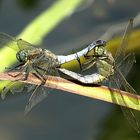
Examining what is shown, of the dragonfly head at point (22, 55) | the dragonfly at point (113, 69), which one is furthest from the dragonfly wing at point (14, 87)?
the dragonfly at point (113, 69)

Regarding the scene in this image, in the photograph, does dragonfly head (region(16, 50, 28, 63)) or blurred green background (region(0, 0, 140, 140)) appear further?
blurred green background (region(0, 0, 140, 140))

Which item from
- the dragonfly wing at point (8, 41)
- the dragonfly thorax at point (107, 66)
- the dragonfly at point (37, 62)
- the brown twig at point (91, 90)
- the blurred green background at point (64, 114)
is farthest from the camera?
the blurred green background at point (64, 114)

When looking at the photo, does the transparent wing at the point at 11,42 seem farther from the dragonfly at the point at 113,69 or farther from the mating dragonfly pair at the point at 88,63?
the dragonfly at the point at 113,69

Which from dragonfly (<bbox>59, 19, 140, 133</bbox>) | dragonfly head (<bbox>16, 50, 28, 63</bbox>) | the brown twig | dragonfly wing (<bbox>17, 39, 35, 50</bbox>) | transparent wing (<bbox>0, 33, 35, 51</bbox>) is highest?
transparent wing (<bbox>0, 33, 35, 51</bbox>)

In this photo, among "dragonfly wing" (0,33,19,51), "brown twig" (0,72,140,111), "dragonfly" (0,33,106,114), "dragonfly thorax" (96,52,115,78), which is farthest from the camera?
"dragonfly wing" (0,33,19,51)

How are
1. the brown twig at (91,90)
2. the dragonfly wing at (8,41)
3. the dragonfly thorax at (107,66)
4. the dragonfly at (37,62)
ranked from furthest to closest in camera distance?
the dragonfly wing at (8,41) < the dragonfly thorax at (107,66) < the dragonfly at (37,62) < the brown twig at (91,90)

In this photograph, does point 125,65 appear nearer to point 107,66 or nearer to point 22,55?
point 107,66

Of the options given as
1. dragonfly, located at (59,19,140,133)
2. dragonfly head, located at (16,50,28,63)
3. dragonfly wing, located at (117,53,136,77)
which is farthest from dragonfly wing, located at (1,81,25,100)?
dragonfly wing, located at (117,53,136,77)

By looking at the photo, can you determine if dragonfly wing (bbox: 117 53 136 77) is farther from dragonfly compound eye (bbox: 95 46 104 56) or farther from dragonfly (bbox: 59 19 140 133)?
dragonfly compound eye (bbox: 95 46 104 56)

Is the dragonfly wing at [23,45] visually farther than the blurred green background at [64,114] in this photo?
No

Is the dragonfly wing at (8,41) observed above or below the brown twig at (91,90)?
above

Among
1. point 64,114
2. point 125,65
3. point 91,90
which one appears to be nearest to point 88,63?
point 125,65
